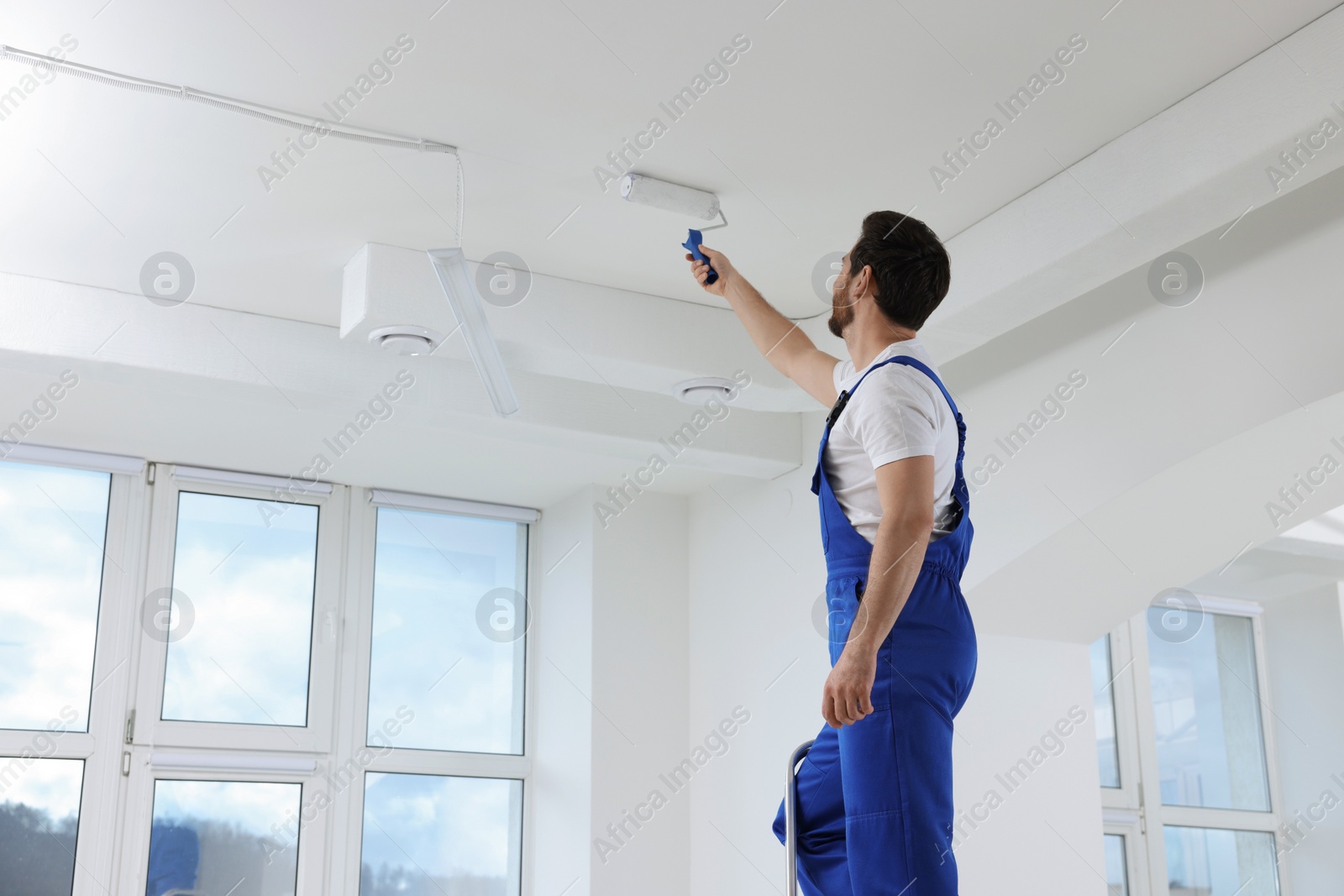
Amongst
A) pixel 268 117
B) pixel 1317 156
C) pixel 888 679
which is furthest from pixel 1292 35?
pixel 268 117

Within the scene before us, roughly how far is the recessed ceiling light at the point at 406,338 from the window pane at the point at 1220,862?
391cm

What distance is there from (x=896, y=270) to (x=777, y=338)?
0.57 meters

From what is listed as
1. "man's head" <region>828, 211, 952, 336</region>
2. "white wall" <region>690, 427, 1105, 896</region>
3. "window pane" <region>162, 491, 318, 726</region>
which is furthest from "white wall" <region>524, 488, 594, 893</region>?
"man's head" <region>828, 211, 952, 336</region>

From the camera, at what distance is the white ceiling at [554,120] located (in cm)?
A: 272

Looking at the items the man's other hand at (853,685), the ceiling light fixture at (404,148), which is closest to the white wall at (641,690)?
the ceiling light fixture at (404,148)

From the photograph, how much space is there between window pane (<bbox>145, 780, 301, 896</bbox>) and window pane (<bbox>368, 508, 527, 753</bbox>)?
0.48m

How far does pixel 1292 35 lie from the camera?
2.75m

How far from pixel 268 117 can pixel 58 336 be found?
1232 millimetres

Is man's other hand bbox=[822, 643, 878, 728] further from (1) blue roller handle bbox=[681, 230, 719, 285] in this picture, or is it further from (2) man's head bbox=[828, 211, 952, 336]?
(1) blue roller handle bbox=[681, 230, 719, 285]

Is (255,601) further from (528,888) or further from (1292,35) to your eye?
(1292,35)

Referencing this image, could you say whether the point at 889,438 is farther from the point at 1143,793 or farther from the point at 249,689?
the point at 1143,793

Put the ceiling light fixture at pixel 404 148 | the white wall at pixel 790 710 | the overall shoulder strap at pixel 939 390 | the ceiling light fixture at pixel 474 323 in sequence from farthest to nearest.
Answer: the white wall at pixel 790 710 → the ceiling light fixture at pixel 474 323 → the ceiling light fixture at pixel 404 148 → the overall shoulder strap at pixel 939 390

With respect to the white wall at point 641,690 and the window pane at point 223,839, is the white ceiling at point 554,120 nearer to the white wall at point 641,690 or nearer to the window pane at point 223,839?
the white wall at point 641,690

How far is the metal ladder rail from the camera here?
6.01 ft
